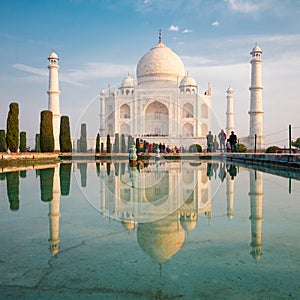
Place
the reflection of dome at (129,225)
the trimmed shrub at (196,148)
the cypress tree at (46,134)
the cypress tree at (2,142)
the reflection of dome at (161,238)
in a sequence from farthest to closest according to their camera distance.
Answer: the trimmed shrub at (196,148)
the cypress tree at (2,142)
the cypress tree at (46,134)
the reflection of dome at (129,225)
the reflection of dome at (161,238)

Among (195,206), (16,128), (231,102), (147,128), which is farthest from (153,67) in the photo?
(195,206)

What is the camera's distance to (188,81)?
2562 centimetres

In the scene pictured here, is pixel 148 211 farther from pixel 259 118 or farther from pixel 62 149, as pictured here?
pixel 259 118

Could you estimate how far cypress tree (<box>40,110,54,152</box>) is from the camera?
12328mm

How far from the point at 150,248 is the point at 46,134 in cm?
1150

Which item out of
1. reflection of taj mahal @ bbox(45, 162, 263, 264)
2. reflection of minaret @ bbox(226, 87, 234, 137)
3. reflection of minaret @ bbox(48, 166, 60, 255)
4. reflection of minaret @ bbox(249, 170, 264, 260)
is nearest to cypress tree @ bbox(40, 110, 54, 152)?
reflection of taj mahal @ bbox(45, 162, 263, 264)

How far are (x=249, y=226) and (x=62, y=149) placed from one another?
12299mm

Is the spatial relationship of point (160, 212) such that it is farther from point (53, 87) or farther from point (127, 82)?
point (127, 82)

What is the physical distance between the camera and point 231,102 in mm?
23922

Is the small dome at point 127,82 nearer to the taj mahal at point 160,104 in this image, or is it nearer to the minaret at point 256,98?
the taj mahal at point 160,104

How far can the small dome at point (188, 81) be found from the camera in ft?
83.6

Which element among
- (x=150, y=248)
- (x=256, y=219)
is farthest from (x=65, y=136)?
(x=150, y=248)

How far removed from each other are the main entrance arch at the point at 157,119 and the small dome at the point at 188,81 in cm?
227

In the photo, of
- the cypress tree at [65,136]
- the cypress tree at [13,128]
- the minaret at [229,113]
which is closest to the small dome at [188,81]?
the minaret at [229,113]
